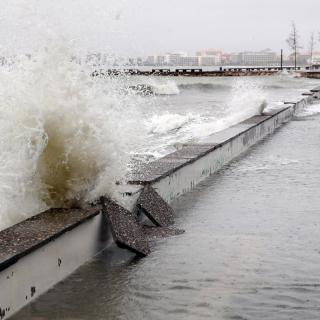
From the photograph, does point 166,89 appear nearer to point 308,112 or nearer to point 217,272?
point 308,112

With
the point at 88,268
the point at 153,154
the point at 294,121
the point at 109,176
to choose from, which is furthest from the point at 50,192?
the point at 294,121

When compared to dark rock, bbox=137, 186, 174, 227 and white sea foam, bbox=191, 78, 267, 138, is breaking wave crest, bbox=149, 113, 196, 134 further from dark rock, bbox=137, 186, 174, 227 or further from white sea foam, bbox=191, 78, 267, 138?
dark rock, bbox=137, 186, 174, 227

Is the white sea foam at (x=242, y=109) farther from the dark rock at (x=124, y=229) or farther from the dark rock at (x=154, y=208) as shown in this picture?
the dark rock at (x=124, y=229)

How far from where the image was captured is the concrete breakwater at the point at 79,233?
3678mm

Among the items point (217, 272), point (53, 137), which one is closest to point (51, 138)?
point (53, 137)

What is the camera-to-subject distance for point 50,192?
5078 mm

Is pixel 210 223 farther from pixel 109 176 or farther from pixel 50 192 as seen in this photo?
pixel 50 192

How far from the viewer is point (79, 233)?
454 centimetres

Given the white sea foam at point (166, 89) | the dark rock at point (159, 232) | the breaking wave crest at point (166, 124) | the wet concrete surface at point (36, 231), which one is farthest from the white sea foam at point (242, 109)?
the white sea foam at point (166, 89)

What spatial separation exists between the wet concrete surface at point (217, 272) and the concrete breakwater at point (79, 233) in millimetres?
103

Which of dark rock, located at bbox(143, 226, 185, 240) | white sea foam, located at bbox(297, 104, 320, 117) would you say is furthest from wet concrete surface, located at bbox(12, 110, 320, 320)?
white sea foam, located at bbox(297, 104, 320, 117)

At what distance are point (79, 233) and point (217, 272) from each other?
3.27ft

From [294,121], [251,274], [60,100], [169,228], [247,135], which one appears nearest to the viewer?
[251,274]

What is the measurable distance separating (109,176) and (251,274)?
156 cm
